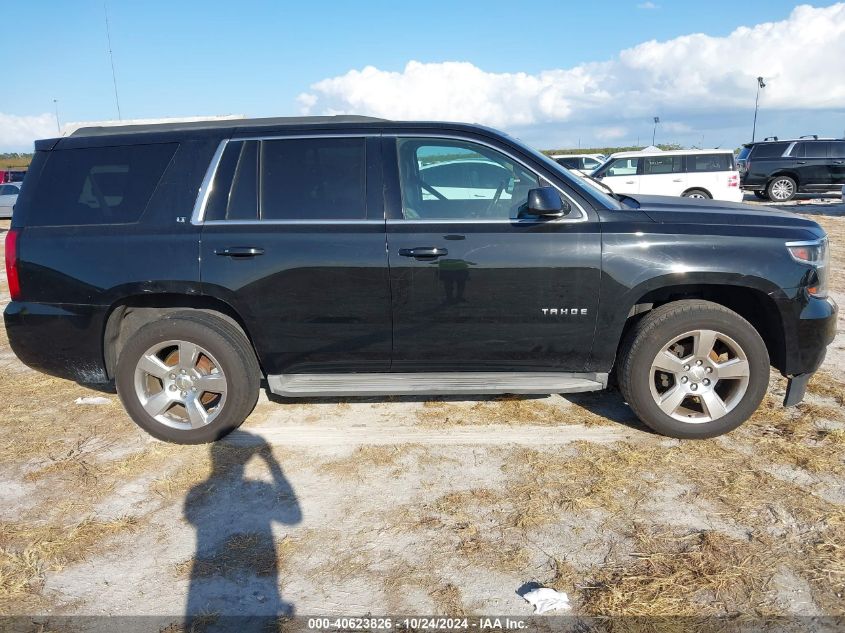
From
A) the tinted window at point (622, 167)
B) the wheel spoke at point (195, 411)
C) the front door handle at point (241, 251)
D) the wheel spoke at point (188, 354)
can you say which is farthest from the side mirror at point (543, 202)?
the tinted window at point (622, 167)

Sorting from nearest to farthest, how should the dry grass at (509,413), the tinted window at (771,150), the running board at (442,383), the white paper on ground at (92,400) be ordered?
1. the running board at (442,383)
2. the dry grass at (509,413)
3. the white paper on ground at (92,400)
4. the tinted window at (771,150)

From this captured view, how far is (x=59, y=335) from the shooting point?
3611 millimetres

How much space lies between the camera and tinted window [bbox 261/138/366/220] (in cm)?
348

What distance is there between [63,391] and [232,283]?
2.27m

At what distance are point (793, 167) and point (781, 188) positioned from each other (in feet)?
2.24

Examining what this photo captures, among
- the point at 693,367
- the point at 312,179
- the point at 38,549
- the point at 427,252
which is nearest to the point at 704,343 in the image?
the point at 693,367

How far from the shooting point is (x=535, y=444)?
3617 millimetres

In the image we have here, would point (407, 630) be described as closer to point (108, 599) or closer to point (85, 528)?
point (108, 599)

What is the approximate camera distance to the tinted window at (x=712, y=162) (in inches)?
574

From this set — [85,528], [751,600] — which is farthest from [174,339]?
[751,600]

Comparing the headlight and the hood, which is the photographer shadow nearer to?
the hood

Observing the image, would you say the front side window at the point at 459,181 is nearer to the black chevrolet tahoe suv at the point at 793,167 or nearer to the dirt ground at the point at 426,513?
the dirt ground at the point at 426,513

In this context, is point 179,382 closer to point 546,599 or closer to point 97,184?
point 97,184

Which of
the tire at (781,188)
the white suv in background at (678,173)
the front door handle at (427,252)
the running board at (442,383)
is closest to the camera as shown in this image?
the front door handle at (427,252)
